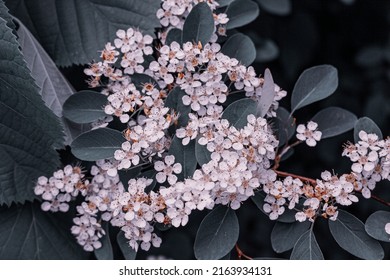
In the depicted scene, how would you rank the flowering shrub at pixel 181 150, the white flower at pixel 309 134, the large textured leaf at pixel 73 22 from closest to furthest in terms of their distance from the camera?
the flowering shrub at pixel 181 150, the white flower at pixel 309 134, the large textured leaf at pixel 73 22

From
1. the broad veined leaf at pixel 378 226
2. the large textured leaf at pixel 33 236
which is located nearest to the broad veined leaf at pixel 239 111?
the broad veined leaf at pixel 378 226

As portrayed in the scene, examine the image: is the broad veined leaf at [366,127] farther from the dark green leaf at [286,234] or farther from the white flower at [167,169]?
the white flower at [167,169]

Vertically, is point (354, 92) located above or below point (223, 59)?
below

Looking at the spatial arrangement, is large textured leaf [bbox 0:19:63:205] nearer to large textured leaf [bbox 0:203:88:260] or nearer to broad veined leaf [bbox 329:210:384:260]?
large textured leaf [bbox 0:203:88:260]

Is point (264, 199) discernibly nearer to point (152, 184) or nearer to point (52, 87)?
point (152, 184)

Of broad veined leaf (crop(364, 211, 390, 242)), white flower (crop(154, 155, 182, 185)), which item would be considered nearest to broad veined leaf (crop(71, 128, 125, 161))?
white flower (crop(154, 155, 182, 185))

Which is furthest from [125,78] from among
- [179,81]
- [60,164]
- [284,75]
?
[284,75]

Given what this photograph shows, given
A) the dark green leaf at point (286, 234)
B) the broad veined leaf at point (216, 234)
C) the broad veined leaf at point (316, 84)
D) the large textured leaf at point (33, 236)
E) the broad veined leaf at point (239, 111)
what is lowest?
the large textured leaf at point (33, 236)
